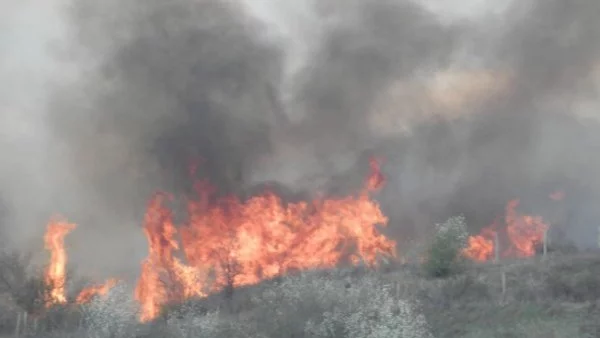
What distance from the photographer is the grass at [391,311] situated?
21531mm

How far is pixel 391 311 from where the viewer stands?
22125mm

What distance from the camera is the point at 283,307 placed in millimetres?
24125

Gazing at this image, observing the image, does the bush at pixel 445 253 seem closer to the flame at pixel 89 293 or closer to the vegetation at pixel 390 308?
the vegetation at pixel 390 308

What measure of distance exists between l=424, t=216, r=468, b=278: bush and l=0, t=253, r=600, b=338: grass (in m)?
0.63

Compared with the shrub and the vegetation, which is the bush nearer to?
the vegetation

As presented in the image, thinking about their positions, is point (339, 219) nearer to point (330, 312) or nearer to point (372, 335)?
point (330, 312)

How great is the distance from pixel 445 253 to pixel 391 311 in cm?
1002

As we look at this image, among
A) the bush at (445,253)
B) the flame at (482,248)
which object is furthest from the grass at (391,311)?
the flame at (482,248)

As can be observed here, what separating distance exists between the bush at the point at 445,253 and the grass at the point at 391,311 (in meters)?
0.63

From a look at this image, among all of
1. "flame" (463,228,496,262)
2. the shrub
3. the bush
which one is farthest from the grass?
"flame" (463,228,496,262)

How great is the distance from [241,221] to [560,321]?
26.1 metres

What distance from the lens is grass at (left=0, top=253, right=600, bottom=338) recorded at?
21.5 meters

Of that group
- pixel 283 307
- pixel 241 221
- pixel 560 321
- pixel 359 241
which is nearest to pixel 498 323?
pixel 560 321

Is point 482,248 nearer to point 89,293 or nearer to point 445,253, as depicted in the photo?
point 445,253
